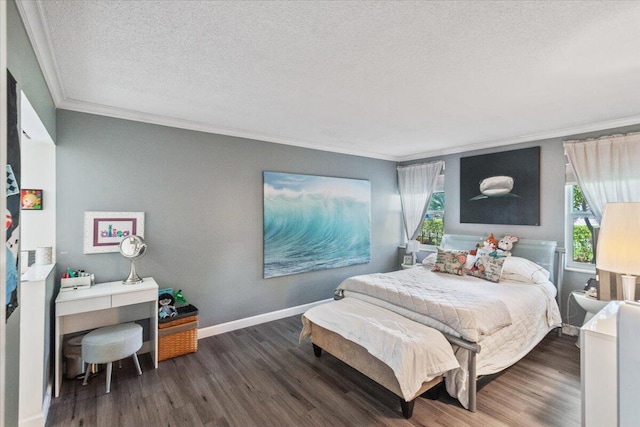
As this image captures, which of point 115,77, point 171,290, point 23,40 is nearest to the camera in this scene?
point 23,40

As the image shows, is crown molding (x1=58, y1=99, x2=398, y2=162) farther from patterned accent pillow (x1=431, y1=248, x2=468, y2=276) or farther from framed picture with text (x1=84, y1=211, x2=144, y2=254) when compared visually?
patterned accent pillow (x1=431, y1=248, x2=468, y2=276)

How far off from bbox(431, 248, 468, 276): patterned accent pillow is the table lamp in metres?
1.81

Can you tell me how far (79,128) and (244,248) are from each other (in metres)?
2.03

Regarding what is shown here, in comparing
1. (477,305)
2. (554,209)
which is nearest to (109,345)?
(477,305)

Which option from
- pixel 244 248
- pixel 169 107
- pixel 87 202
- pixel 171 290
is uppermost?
pixel 169 107

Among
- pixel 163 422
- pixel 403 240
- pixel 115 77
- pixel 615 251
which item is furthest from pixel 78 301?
pixel 403 240

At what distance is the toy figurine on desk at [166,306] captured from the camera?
116 inches

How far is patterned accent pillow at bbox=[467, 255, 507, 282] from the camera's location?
3361 millimetres

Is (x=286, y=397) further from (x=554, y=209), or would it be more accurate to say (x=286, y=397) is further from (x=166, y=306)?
(x=554, y=209)

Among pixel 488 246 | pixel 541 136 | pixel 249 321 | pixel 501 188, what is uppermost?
pixel 541 136

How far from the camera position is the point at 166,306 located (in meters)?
2.99

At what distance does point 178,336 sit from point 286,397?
133cm

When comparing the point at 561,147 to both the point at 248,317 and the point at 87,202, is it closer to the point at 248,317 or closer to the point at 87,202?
the point at 248,317

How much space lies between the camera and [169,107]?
2865 millimetres
